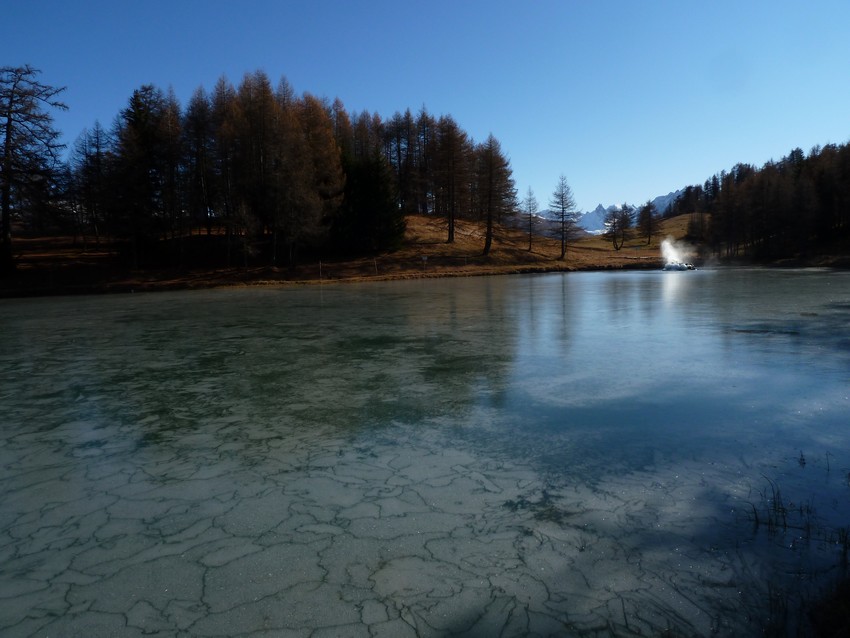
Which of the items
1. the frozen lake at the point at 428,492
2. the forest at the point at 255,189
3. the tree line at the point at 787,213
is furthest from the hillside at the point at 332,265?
the frozen lake at the point at 428,492

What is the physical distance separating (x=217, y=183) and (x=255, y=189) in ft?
22.1

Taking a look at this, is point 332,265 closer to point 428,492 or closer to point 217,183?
point 217,183

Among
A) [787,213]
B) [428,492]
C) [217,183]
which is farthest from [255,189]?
[787,213]

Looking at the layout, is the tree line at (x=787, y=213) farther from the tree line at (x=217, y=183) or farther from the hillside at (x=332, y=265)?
the tree line at (x=217, y=183)

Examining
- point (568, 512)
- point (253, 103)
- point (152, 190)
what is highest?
point (253, 103)

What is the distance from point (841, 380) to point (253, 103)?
159 ft

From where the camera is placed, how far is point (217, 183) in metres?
48.2

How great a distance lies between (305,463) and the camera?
5.97 meters

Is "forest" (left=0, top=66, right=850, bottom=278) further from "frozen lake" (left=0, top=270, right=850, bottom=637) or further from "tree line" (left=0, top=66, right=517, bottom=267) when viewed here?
"frozen lake" (left=0, top=270, right=850, bottom=637)

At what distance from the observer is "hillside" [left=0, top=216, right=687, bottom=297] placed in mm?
37375

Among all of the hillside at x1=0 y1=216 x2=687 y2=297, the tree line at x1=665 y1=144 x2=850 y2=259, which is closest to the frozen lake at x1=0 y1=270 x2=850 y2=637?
the hillside at x1=0 y1=216 x2=687 y2=297

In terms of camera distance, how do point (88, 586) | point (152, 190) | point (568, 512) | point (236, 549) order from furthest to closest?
point (152, 190)
point (568, 512)
point (236, 549)
point (88, 586)

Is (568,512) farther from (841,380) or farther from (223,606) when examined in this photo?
Result: (841,380)

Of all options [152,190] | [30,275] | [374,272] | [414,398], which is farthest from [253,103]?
[414,398]
